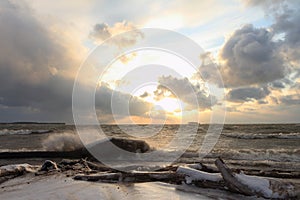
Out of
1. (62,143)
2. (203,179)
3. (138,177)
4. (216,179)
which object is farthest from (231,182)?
(62,143)

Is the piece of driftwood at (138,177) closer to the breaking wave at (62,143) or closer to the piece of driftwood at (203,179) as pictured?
the piece of driftwood at (203,179)

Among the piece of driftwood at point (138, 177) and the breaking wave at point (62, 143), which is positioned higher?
the breaking wave at point (62, 143)

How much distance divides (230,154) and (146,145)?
6408mm

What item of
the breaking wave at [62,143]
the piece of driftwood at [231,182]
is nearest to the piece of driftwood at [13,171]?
the piece of driftwood at [231,182]

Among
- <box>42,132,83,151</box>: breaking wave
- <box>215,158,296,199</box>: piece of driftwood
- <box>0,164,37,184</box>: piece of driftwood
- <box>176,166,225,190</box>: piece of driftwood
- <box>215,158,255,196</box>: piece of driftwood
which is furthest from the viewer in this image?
<box>42,132,83,151</box>: breaking wave

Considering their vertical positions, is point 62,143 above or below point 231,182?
above

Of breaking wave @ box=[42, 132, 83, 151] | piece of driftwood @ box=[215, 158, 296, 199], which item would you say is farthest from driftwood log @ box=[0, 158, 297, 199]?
breaking wave @ box=[42, 132, 83, 151]

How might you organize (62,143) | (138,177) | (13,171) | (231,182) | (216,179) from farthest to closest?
(62,143)
(13,171)
(138,177)
(216,179)
(231,182)

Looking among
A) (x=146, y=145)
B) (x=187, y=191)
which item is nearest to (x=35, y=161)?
(x=146, y=145)

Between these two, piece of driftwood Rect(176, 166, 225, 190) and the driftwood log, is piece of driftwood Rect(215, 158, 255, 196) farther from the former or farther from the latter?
piece of driftwood Rect(176, 166, 225, 190)

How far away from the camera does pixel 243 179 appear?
8.47 m

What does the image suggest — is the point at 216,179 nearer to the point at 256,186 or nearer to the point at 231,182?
the point at 231,182

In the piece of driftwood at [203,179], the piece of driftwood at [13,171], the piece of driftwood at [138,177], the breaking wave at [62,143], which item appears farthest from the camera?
the breaking wave at [62,143]

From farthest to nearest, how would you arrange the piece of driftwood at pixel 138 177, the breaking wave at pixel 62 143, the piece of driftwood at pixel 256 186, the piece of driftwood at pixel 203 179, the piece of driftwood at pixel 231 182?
the breaking wave at pixel 62 143 → the piece of driftwood at pixel 138 177 → the piece of driftwood at pixel 203 179 → the piece of driftwood at pixel 231 182 → the piece of driftwood at pixel 256 186
